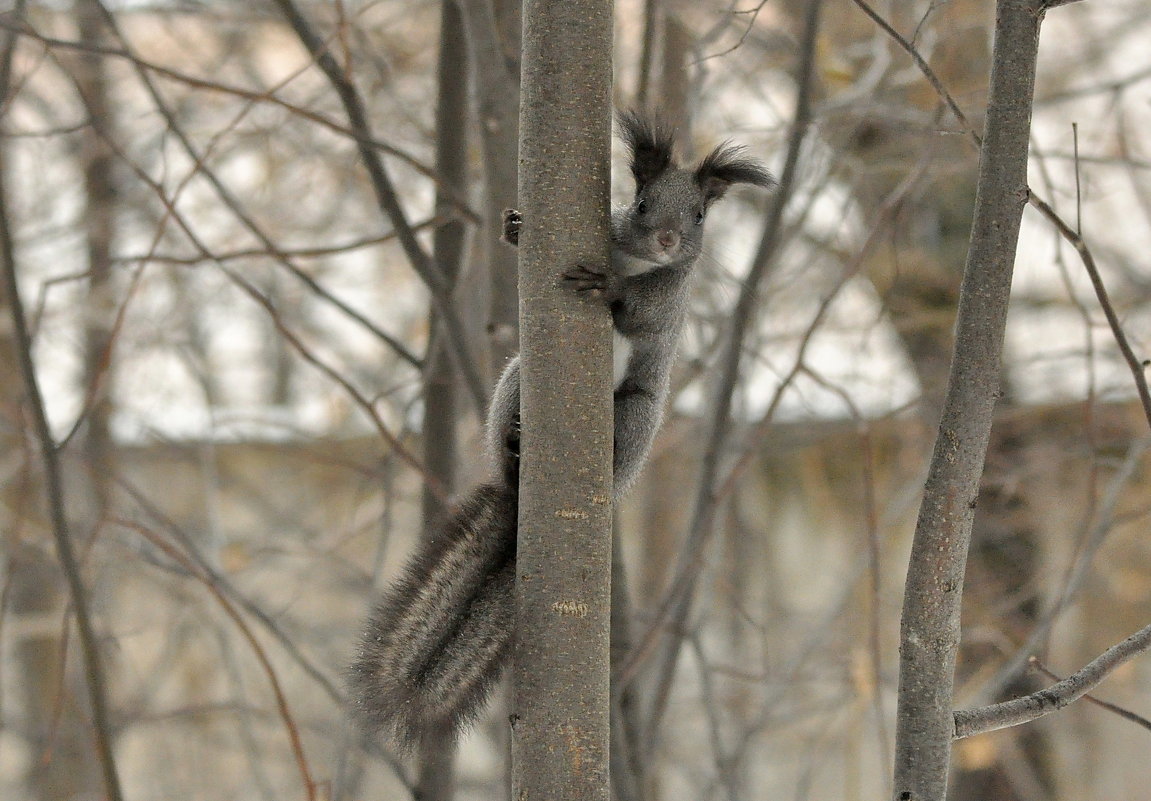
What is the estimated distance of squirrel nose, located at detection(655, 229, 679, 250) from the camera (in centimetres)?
228

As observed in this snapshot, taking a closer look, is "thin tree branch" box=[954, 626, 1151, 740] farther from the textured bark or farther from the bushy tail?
the bushy tail

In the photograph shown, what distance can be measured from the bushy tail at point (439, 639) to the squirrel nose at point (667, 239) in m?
0.73

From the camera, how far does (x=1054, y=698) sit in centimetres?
151

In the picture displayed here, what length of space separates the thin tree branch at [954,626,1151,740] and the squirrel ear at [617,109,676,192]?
1.34 m

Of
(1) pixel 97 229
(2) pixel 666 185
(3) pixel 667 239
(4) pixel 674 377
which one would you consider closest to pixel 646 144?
(2) pixel 666 185

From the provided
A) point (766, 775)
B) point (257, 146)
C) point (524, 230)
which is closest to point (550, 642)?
point (524, 230)

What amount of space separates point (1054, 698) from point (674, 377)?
6.72 feet

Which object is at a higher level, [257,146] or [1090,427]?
[257,146]

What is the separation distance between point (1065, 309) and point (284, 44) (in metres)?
4.17

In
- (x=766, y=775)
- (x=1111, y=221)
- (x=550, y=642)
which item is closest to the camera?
(x=550, y=642)

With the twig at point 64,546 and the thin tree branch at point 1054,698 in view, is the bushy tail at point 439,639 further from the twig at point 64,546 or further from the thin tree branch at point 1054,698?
the thin tree branch at point 1054,698

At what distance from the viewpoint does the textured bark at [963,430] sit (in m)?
1.45

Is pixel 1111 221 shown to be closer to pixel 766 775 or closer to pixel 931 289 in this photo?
pixel 931 289

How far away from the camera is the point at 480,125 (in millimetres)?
2414
